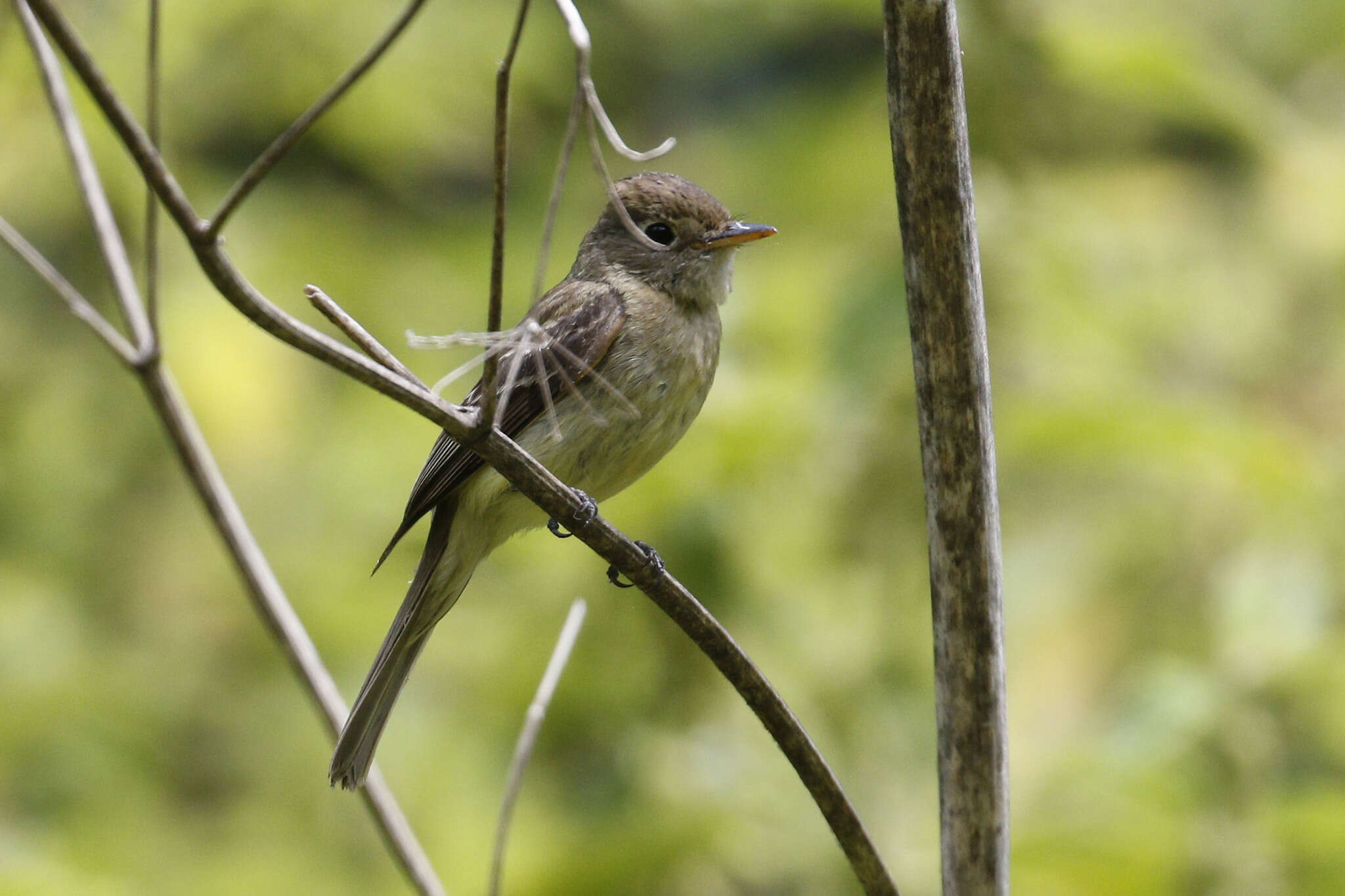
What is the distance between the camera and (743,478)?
3.21m

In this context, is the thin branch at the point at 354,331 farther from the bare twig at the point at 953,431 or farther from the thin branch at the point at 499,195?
the bare twig at the point at 953,431

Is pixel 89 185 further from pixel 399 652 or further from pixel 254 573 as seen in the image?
pixel 399 652

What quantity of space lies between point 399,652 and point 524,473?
1.52 m

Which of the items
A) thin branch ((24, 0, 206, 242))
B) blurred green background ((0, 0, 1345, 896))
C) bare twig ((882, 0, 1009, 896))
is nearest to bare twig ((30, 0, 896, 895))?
thin branch ((24, 0, 206, 242))

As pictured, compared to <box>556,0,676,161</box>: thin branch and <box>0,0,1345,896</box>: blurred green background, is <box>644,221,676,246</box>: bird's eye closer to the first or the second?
<box>0,0,1345,896</box>: blurred green background

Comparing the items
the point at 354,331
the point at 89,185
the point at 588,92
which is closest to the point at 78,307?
the point at 89,185

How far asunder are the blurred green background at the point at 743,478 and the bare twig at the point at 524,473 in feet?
4.30

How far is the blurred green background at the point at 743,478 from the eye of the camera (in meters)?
3.01

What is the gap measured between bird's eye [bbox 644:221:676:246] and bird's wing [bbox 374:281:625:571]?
0.59ft

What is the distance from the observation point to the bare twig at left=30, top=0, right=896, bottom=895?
3.45ft

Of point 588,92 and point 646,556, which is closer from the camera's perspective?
point 588,92

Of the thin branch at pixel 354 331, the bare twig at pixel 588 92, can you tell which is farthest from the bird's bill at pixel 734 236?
the thin branch at pixel 354 331

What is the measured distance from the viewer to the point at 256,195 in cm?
467

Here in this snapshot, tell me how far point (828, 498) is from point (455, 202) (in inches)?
95.3
